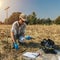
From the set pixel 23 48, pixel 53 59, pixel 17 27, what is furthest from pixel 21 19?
pixel 53 59

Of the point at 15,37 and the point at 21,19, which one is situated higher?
the point at 21,19

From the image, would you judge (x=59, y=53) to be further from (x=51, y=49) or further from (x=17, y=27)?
(x=17, y=27)

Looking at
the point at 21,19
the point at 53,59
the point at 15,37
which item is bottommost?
the point at 53,59

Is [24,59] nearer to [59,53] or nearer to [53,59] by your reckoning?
[53,59]

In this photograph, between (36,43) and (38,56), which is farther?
A: (36,43)

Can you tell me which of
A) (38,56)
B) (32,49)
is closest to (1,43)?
(32,49)

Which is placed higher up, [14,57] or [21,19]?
[21,19]

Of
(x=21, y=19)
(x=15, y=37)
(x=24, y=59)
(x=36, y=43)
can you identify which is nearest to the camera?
(x=24, y=59)

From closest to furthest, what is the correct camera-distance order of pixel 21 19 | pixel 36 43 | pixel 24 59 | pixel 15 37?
pixel 24 59, pixel 21 19, pixel 15 37, pixel 36 43

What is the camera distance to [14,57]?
5.91 m

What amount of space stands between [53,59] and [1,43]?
6.14 ft

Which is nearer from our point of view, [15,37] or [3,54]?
[3,54]

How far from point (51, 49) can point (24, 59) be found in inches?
40.8

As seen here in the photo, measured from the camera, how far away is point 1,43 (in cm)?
713
